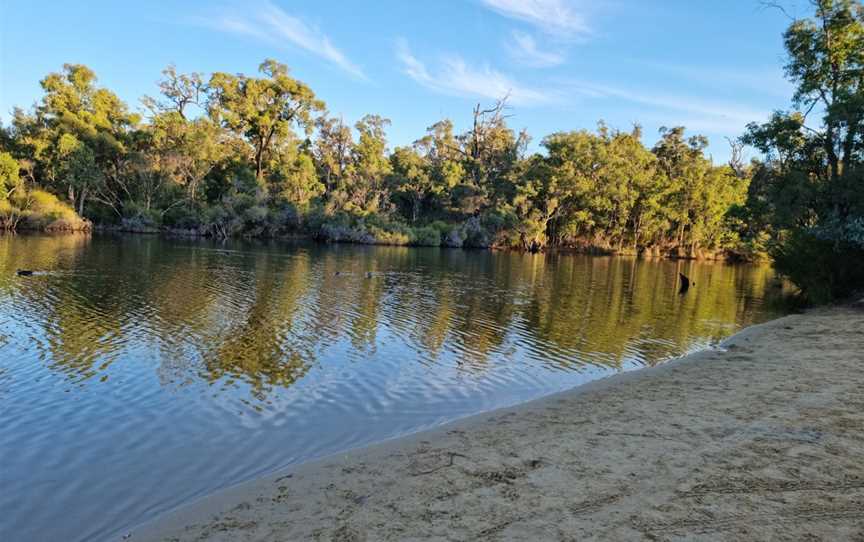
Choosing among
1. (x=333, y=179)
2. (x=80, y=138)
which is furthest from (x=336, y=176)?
(x=80, y=138)

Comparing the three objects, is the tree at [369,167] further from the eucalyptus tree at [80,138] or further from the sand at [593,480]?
the sand at [593,480]

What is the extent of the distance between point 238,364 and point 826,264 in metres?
25.1

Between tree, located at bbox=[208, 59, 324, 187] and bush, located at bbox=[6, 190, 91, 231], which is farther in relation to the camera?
tree, located at bbox=[208, 59, 324, 187]

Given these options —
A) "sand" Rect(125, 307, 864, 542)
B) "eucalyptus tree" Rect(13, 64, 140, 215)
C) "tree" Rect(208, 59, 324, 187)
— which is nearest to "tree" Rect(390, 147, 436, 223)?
"tree" Rect(208, 59, 324, 187)

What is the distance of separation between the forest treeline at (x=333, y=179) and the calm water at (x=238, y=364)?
39215 millimetres

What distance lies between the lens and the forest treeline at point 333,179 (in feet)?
206

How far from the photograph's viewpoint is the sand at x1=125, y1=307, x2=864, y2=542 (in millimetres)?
4895

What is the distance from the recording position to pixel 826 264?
933 inches

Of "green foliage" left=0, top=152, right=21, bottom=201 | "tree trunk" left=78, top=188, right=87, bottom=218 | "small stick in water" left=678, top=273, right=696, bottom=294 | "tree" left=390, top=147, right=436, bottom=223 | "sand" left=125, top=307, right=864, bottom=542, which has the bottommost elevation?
"sand" left=125, top=307, right=864, bottom=542

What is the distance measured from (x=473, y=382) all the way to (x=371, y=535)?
24.4 ft

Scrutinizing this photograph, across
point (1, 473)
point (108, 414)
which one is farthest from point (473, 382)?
point (1, 473)

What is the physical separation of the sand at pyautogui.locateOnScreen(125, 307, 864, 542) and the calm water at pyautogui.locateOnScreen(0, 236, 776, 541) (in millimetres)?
1249

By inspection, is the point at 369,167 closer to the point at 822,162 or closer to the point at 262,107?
the point at 262,107

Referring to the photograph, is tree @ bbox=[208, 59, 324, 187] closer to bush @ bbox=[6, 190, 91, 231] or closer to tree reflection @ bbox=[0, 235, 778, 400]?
bush @ bbox=[6, 190, 91, 231]
